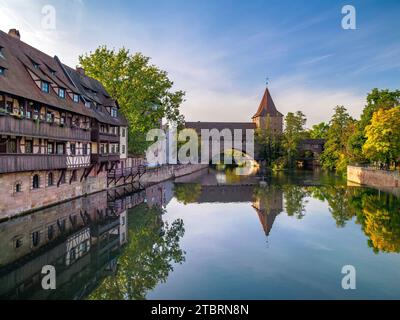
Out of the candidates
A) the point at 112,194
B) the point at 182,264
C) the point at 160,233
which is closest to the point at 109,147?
the point at 112,194

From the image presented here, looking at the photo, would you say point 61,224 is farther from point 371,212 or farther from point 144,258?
point 371,212

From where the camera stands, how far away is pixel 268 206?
25828 mm

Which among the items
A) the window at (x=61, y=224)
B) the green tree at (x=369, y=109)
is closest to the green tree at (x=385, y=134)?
the green tree at (x=369, y=109)

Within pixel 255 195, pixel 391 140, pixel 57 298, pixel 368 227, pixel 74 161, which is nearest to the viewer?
pixel 57 298

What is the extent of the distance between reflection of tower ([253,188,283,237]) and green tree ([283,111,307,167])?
41.1m

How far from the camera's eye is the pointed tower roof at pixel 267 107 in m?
98.8

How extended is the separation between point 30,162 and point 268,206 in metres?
16.9

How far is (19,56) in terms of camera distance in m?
21.5

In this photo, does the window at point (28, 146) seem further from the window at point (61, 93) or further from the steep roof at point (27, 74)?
the window at point (61, 93)

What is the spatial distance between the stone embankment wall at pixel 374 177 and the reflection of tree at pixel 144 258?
27.2 metres

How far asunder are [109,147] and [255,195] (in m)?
15.5

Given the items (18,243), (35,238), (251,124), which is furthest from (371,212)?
(251,124)

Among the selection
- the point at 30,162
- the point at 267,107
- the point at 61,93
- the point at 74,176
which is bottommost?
the point at 74,176

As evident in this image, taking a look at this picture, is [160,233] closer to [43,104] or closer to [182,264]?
[182,264]
